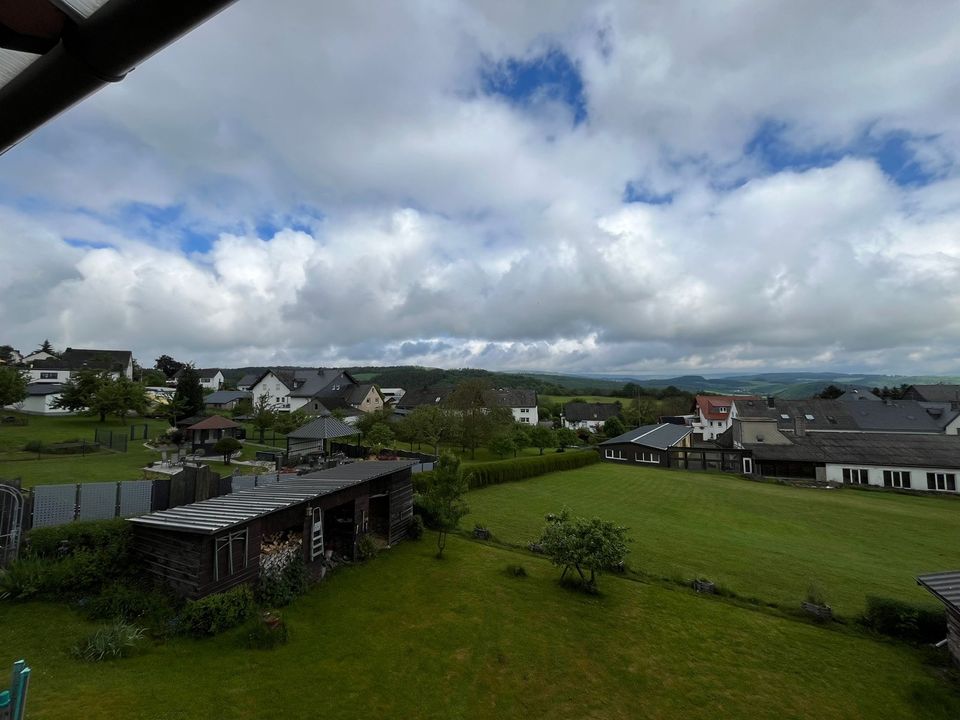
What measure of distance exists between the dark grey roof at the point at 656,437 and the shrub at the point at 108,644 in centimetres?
4707

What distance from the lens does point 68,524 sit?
1259cm

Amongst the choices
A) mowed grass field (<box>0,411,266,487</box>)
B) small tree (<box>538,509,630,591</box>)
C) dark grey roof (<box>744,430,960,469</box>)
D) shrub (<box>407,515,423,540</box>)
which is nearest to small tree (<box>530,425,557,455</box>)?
dark grey roof (<box>744,430,960,469</box>)

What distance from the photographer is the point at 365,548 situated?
16.2 meters

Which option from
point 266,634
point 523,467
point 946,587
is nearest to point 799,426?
point 523,467

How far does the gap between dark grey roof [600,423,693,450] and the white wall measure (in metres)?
13.8

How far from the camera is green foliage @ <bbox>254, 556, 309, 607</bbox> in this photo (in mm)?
12523

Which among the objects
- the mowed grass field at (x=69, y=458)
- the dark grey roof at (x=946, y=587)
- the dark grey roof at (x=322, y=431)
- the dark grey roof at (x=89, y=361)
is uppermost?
the dark grey roof at (x=89, y=361)

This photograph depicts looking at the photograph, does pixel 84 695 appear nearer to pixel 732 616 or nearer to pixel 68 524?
pixel 68 524

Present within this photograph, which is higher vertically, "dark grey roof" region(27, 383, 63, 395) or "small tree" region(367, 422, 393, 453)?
"dark grey roof" region(27, 383, 63, 395)

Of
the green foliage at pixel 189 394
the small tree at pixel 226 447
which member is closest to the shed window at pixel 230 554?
the small tree at pixel 226 447

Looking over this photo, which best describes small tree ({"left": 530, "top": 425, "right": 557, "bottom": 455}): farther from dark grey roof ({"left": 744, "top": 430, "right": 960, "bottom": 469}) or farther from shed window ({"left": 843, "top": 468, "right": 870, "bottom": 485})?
shed window ({"left": 843, "top": 468, "right": 870, "bottom": 485})

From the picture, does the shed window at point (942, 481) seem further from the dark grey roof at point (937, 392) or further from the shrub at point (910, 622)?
the dark grey roof at point (937, 392)

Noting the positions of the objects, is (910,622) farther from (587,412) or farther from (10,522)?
(587,412)

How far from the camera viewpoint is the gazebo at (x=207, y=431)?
3253cm
